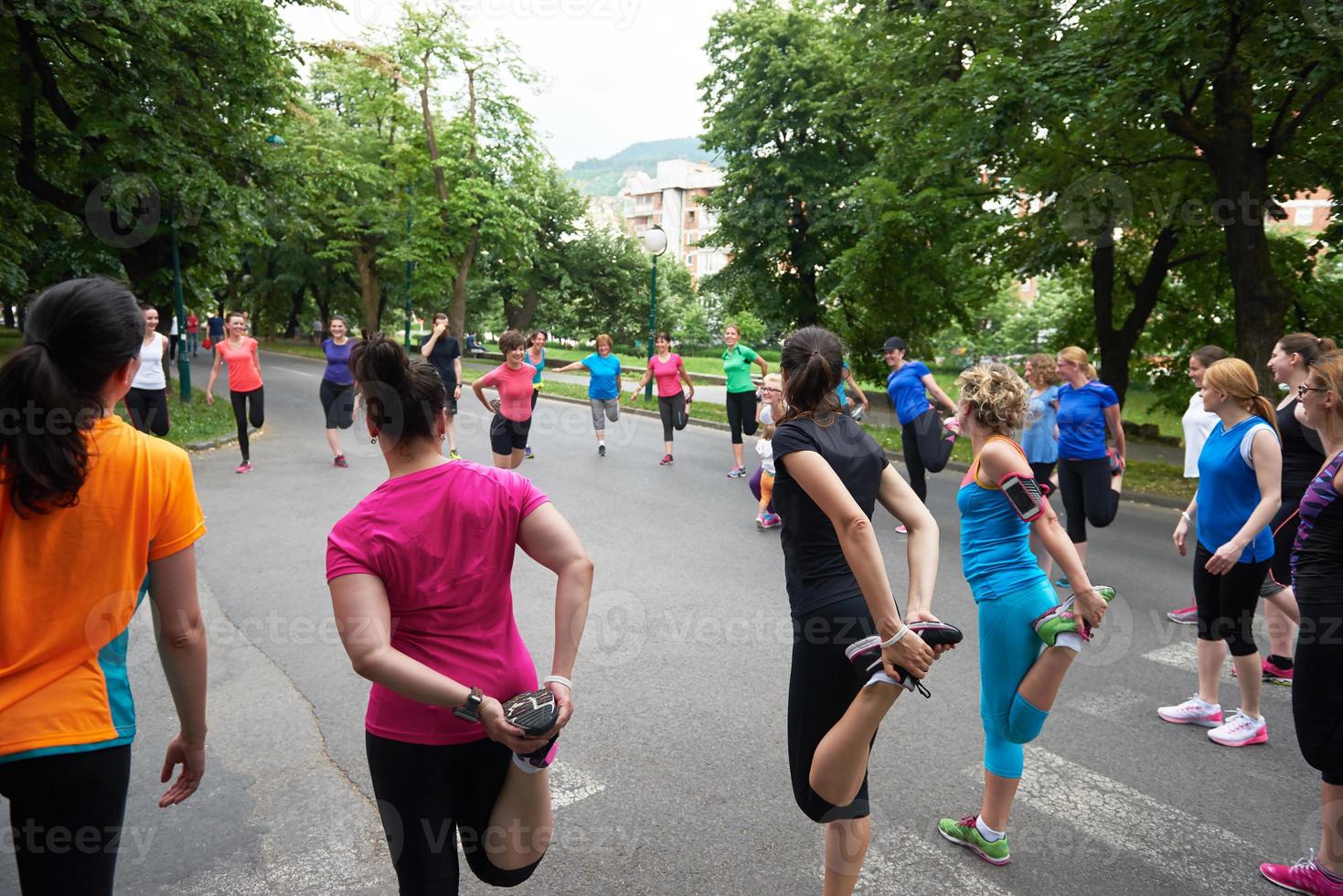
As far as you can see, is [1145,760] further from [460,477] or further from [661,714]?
[460,477]

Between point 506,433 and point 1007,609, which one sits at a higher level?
point 1007,609

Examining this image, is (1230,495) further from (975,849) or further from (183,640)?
(183,640)

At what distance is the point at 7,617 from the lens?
191 centimetres

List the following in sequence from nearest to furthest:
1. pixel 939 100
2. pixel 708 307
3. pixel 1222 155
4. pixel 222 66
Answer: pixel 1222 155 → pixel 939 100 → pixel 222 66 → pixel 708 307

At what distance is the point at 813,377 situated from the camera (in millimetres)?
2881

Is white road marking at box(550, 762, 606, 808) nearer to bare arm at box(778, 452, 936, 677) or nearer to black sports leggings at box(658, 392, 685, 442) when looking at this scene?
bare arm at box(778, 452, 936, 677)

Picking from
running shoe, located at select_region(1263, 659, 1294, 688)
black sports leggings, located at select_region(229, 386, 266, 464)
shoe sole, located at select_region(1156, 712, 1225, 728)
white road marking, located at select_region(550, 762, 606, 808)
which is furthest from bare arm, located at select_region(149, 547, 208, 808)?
black sports leggings, located at select_region(229, 386, 266, 464)

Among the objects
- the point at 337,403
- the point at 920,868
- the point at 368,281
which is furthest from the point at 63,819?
the point at 368,281

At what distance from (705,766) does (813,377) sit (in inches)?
85.1

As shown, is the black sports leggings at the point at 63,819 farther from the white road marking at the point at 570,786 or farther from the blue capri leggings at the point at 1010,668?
the blue capri leggings at the point at 1010,668

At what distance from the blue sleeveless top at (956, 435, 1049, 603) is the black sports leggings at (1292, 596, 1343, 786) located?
2.96 ft

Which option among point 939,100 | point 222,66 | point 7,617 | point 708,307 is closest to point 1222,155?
point 939,100

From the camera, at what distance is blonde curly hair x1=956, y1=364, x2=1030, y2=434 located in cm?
358

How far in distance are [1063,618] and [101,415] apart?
10.2 ft
